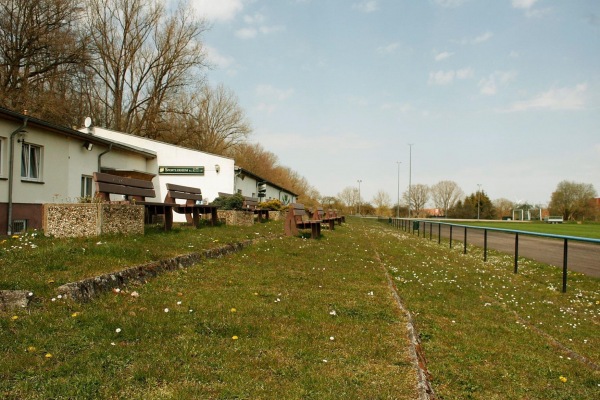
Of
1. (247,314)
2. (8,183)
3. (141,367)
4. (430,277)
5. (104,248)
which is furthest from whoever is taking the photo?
(8,183)

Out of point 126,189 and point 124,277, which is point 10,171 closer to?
point 126,189

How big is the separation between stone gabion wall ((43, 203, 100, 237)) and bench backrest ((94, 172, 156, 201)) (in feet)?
1.66

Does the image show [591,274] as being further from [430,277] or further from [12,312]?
[12,312]

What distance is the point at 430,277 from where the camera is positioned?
30.1 ft

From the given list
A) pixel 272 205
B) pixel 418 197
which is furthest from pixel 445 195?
pixel 272 205

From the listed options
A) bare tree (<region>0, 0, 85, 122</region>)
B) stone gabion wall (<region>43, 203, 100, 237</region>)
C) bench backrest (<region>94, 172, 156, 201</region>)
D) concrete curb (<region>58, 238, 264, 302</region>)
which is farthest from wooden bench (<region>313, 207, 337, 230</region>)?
bare tree (<region>0, 0, 85, 122</region>)

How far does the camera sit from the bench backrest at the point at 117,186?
27.7 ft

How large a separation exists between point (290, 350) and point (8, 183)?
42.1 ft

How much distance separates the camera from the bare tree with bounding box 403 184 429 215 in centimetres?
10656

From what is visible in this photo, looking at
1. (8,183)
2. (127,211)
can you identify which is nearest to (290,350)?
(127,211)

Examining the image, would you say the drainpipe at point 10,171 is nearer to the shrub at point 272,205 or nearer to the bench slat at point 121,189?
the bench slat at point 121,189

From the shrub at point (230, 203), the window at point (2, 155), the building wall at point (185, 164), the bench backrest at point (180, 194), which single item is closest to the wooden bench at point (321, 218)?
the shrub at point (230, 203)

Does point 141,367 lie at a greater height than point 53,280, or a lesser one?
lesser

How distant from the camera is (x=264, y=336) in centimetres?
415
